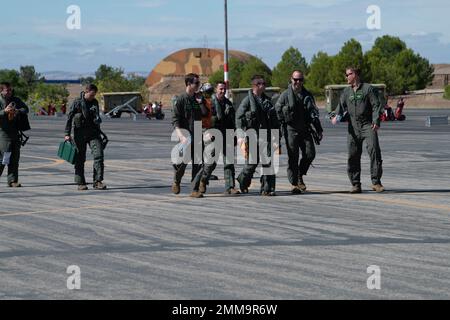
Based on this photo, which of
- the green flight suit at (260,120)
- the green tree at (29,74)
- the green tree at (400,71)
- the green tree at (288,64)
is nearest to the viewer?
the green flight suit at (260,120)

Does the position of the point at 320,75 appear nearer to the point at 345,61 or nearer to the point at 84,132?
the point at 345,61

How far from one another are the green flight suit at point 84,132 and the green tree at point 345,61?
101m

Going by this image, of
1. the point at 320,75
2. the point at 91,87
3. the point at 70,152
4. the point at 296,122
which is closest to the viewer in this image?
the point at 296,122

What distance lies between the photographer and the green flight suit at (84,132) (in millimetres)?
18156

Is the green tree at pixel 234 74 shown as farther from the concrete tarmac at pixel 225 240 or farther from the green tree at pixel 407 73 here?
the concrete tarmac at pixel 225 240

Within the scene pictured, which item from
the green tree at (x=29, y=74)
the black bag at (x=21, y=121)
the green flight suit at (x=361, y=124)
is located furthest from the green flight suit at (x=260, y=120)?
the green tree at (x=29, y=74)

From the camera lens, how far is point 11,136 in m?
19.1

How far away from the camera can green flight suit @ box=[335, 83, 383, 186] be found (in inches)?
655

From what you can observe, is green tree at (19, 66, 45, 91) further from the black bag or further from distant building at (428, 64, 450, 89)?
the black bag

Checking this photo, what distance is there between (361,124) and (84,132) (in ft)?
16.2

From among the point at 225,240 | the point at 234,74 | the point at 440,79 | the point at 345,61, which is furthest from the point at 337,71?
the point at 225,240

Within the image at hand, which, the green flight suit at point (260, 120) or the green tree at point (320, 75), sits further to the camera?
the green tree at point (320, 75)
